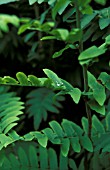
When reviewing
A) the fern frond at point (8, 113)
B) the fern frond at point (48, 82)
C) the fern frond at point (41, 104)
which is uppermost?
the fern frond at point (48, 82)

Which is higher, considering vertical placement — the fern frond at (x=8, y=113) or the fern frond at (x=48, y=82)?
the fern frond at (x=48, y=82)

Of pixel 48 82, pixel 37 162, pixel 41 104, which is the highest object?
pixel 48 82

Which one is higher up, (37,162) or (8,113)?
(8,113)

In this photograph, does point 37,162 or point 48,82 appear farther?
point 37,162

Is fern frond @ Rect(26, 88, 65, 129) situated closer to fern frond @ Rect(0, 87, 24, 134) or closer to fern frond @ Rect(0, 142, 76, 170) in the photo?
fern frond @ Rect(0, 87, 24, 134)

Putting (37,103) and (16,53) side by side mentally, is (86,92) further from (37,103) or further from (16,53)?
(16,53)

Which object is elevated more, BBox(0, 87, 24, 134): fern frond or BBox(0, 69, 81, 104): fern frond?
BBox(0, 69, 81, 104): fern frond

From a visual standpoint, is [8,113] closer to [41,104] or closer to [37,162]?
[37,162]

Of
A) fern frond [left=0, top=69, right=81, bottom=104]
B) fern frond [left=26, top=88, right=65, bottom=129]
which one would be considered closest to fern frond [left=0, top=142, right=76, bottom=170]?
fern frond [left=0, top=69, right=81, bottom=104]

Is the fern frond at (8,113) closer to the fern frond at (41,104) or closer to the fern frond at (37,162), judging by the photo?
the fern frond at (37,162)

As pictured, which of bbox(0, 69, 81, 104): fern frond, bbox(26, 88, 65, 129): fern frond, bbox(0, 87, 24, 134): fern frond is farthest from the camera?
bbox(26, 88, 65, 129): fern frond

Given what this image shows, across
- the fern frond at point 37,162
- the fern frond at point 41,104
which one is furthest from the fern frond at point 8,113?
the fern frond at point 41,104

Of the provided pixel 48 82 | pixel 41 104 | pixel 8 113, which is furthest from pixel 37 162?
pixel 41 104
